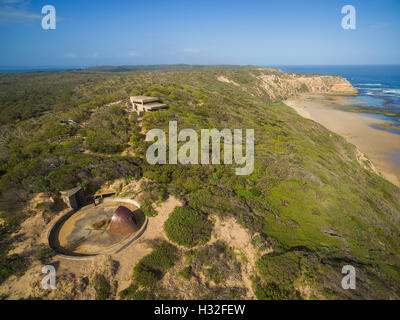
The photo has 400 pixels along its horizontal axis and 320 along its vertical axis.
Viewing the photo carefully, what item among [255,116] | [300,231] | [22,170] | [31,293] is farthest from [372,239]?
[255,116]

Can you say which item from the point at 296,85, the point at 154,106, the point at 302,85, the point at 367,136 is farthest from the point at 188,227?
the point at 302,85

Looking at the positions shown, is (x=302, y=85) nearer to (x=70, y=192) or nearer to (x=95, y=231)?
(x=70, y=192)

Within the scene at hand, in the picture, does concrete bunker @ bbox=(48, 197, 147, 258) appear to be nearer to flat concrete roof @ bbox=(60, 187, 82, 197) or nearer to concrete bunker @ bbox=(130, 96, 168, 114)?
flat concrete roof @ bbox=(60, 187, 82, 197)

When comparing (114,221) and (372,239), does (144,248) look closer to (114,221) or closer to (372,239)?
(114,221)

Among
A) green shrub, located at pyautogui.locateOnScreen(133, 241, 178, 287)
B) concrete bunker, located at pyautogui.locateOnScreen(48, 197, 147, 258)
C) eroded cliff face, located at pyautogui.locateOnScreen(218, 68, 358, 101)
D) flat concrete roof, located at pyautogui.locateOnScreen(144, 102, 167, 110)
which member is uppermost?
eroded cliff face, located at pyautogui.locateOnScreen(218, 68, 358, 101)
